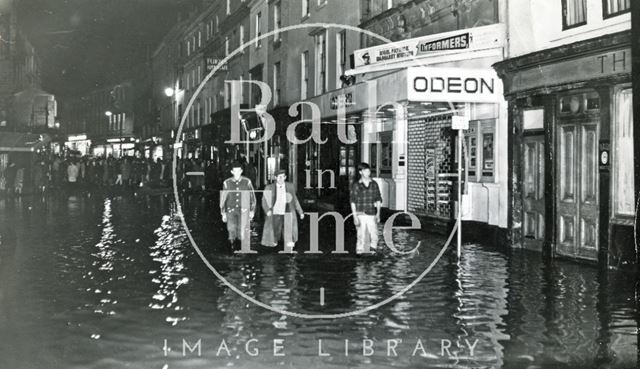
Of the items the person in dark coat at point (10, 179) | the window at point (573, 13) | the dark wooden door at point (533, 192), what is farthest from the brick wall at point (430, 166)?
the person in dark coat at point (10, 179)

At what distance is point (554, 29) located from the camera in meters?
14.0

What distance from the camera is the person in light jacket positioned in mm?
14109

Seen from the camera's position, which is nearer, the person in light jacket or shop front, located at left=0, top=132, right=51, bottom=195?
the person in light jacket

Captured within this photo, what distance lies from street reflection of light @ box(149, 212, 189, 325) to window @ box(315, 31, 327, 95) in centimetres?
1022

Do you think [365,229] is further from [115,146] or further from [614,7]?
[115,146]

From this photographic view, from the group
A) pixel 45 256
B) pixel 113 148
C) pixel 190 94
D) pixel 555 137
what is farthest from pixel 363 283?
pixel 113 148

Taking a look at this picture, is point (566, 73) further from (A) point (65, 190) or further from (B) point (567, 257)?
(A) point (65, 190)

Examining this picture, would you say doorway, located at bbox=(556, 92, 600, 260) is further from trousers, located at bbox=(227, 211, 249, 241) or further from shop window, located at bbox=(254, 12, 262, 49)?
shop window, located at bbox=(254, 12, 262, 49)

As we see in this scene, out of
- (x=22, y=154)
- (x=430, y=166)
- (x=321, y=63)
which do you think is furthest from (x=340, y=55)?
(x=22, y=154)

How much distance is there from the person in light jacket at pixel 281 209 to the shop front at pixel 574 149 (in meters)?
4.67

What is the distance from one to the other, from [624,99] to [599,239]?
7.99 ft

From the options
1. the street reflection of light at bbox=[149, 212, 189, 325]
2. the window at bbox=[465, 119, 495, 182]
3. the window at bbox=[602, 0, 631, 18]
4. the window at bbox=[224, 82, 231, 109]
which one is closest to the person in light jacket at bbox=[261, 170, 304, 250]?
the street reflection of light at bbox=[149, 212, 189, 325]

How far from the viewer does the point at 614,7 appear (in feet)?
40.3

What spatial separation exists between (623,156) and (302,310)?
6526 mm
